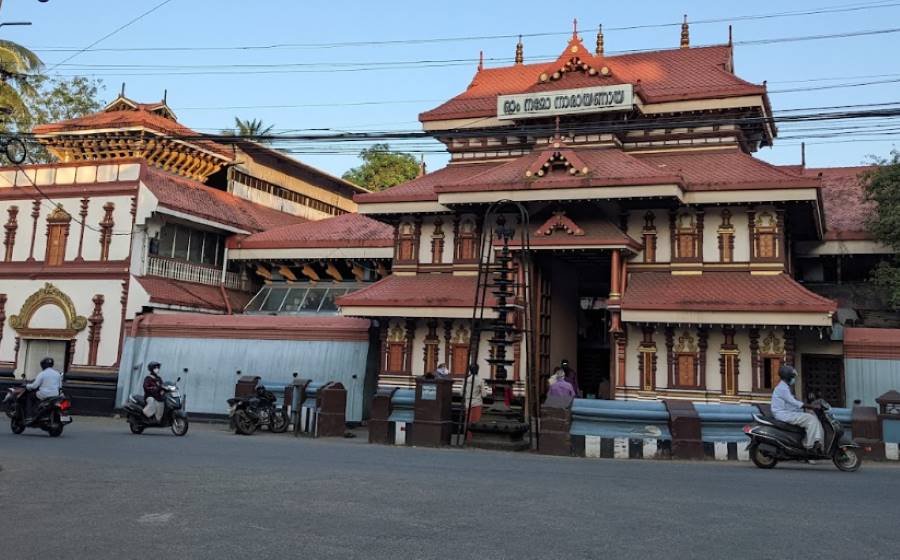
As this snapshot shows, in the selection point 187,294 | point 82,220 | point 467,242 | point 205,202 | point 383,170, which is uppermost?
point 383,170

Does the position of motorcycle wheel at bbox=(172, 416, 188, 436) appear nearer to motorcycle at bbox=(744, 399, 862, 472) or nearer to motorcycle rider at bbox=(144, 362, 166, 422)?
motorcycle rider at bbox=(144, 362, 166, 422)

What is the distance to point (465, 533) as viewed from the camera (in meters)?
6.45

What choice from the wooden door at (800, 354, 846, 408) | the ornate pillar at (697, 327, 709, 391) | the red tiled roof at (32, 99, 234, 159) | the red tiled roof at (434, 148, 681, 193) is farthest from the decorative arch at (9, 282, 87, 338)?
the wooden door at (800, 354, 846, 408)

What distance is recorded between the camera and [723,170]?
21.2 metres

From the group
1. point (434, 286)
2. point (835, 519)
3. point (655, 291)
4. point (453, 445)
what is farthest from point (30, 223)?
point (835, 519)

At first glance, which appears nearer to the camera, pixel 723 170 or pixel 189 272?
pixel 723 170

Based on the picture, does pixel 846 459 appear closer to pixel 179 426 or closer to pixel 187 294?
pixel 179 426

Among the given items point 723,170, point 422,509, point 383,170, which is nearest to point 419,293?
point 723,170

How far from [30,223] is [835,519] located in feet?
94.8

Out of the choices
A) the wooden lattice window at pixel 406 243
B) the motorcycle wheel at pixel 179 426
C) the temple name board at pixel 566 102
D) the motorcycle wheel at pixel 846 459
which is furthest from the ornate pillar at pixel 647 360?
the motorcycle wheel at pixel 179 426

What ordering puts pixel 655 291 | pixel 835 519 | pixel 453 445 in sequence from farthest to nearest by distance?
1. pixel 655 291
2. pixel 453 445
3. pixel 835 519

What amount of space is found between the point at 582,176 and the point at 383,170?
34.5 meters

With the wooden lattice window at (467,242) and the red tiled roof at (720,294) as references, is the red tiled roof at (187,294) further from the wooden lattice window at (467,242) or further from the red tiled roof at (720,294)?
the red tiled roof at (720,294)

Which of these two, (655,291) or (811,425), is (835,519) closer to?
(811,425)
